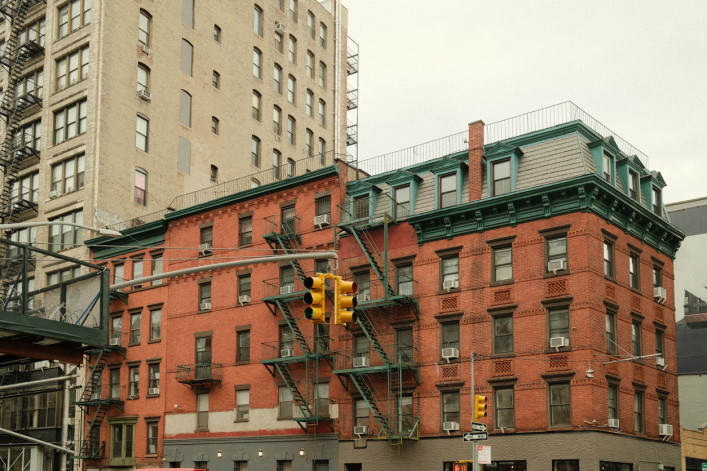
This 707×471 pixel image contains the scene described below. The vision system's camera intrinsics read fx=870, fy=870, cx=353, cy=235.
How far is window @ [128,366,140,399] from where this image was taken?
2095 inches

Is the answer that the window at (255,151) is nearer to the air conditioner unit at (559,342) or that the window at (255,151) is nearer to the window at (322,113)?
the window at (322,113)

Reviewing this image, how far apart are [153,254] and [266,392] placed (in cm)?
1283

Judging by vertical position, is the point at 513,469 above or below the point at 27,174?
below

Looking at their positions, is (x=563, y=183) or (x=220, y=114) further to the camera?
(x=220, y=114)

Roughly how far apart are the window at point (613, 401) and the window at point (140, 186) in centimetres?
3527

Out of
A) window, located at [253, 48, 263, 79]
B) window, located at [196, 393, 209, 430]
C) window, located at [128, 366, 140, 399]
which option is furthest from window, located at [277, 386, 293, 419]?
window, located at [253, 48, 263, 79]

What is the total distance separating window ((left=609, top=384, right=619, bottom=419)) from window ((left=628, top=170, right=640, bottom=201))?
32.3 feet

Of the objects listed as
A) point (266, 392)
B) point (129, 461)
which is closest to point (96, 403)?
point (129, 461)

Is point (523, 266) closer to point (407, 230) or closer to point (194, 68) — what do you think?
point (407, 230)

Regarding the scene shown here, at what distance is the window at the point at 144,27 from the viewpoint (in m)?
62.0

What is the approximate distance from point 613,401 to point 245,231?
22441 millimetres

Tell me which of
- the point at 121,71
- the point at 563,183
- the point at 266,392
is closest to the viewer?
the point at 563,183

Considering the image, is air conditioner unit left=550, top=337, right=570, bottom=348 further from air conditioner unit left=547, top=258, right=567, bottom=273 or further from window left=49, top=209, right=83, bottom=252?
window left=49, top=209, right=83, bottom=252

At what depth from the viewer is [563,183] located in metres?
37.5
